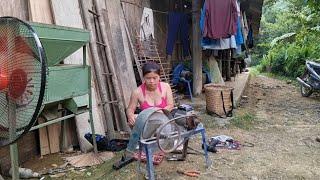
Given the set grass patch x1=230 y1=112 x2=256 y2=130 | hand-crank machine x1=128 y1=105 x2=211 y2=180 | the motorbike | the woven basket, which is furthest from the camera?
the motorbike

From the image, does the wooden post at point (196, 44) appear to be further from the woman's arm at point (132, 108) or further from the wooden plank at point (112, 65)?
the woman's arm at point (132, 108)

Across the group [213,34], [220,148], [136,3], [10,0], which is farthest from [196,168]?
[136,3]

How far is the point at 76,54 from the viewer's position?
489 centimetres

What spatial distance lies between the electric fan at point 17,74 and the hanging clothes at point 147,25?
5.06 metres

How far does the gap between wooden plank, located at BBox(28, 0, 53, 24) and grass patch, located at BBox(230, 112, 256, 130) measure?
3617mm

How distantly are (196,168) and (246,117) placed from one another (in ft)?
9.92

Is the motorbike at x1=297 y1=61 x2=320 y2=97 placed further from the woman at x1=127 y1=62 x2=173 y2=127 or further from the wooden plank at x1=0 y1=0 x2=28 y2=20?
the wooden plank at x1=0 y1=0 x2=28 y2=20

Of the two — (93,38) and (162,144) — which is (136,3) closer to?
(93,38)

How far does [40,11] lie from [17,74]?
218 cm

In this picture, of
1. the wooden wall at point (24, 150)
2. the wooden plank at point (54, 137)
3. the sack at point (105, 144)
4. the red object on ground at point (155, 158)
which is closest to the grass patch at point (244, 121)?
the red object on ground at point (155, 158)

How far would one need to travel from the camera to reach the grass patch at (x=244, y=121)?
6.40 metres

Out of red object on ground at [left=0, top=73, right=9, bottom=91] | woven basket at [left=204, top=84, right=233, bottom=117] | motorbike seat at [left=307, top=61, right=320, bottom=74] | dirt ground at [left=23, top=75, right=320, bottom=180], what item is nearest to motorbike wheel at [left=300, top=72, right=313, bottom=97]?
motorbike seat at [left=307, top=61, right=320, bottom=74]

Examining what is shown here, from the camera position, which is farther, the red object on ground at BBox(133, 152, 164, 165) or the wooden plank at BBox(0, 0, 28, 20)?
the red object on ground at BBox(133, 152, 164, 165)

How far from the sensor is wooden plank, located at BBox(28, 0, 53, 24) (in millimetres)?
4371
